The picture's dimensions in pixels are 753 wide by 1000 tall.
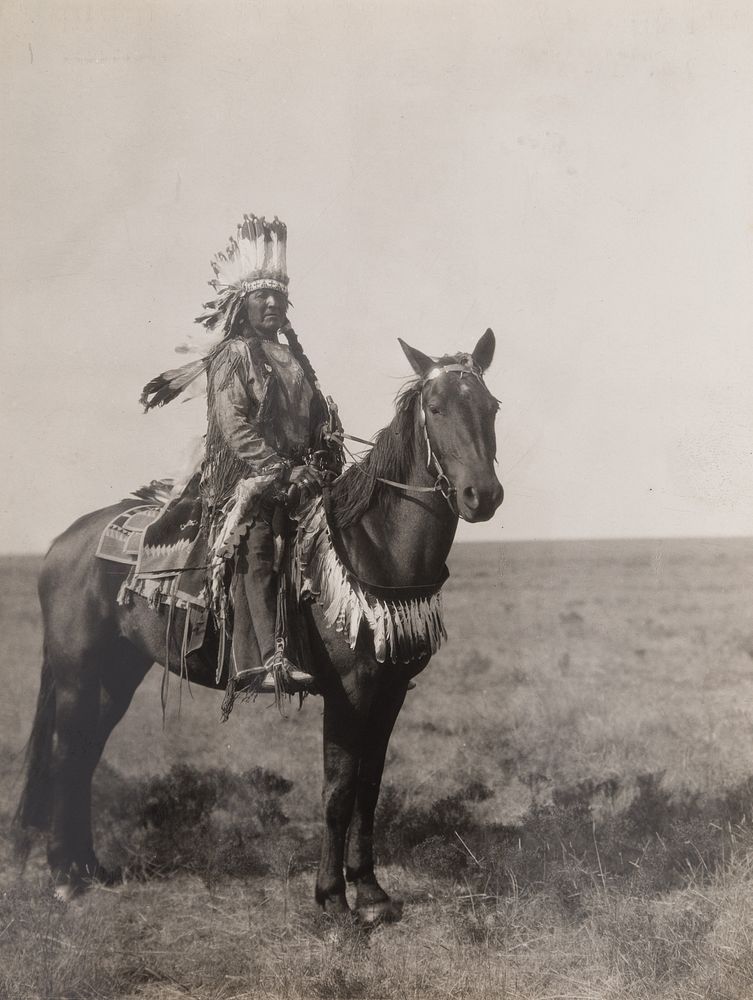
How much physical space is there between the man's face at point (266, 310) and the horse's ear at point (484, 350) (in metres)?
1.13

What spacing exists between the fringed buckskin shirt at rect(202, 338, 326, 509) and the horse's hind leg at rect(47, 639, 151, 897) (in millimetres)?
1209

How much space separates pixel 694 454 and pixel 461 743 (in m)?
2.32

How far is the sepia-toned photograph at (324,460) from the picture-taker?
4.38 metres

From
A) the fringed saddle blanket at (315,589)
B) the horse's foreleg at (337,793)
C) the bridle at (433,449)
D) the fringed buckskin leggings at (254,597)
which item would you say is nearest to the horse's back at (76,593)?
the fringed saddle blanket at (315,589)

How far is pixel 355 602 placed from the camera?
4023mm

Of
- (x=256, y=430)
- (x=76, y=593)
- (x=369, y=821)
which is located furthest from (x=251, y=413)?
(x=369, y=821)

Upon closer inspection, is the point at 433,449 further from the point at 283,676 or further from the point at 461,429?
the point at 283,676

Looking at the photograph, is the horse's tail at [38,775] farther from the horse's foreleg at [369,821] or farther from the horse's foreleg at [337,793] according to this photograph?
the horse's foreleg at [369,821]

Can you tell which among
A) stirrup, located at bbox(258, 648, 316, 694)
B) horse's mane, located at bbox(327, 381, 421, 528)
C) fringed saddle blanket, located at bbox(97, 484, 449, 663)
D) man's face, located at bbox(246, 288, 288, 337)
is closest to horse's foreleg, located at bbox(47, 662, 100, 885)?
fringed saddle blanket, located at bbox(97, 484, 449, 663)

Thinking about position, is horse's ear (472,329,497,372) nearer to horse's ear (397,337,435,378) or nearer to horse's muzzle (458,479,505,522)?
horse's ear (397,337,435,378)

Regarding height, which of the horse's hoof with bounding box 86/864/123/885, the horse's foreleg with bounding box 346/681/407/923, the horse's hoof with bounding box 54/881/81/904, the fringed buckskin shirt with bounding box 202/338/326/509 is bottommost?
the horse's hoof with bounding box 54/881/81/904

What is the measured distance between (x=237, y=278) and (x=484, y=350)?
4.81 feet

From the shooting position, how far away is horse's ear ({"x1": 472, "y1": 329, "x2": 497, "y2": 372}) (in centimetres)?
410

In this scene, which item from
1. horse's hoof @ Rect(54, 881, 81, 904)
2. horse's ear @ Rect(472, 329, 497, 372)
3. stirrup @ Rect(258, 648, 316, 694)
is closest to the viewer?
stirrup @ Rect(258, 648, 316, 694)
